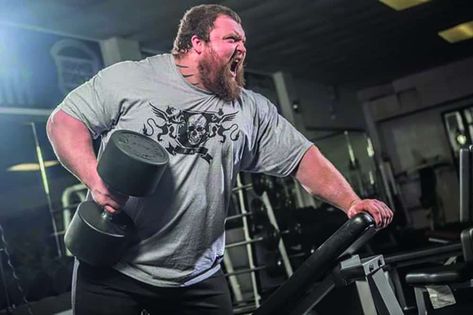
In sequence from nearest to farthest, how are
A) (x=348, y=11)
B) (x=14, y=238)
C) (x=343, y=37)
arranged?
1. (x=14, y=238)
2. (x=348, y=11)
3. (x=343, y=37)

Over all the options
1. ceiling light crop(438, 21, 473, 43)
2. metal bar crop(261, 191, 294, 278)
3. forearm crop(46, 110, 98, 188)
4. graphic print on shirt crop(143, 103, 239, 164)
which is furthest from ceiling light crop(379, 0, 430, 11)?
forearm crop(46, 110, 98, 188)

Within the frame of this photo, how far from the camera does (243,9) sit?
4.44 m

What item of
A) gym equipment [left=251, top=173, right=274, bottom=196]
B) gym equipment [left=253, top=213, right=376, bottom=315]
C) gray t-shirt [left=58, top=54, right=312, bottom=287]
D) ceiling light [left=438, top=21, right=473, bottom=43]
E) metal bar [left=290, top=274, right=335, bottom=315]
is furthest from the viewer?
ceiling light [left=438, top=21, right=473, bottom=43]

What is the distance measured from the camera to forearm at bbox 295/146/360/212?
4.42 feet

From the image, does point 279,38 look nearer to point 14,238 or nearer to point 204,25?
point 14,238

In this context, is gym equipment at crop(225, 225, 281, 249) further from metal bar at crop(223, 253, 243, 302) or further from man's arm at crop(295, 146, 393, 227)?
man's arm at crop(295, 146, 393, 227)

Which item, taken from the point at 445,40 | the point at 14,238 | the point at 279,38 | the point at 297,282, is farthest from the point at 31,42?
the point at 445,40

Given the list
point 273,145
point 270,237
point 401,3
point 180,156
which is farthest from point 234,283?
point 401,3

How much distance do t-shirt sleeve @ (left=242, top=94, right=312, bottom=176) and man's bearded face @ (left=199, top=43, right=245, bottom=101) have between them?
115mm

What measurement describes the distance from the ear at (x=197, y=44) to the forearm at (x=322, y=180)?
378mm

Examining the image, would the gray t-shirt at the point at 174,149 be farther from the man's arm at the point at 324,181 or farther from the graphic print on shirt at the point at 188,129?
the man's arm at the point at 324,181

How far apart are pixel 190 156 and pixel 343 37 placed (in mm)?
4897

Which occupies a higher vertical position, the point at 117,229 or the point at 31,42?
the point at 31,42

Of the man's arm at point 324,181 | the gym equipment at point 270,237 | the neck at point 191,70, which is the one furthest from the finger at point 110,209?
the gym equipment at point 270,237
